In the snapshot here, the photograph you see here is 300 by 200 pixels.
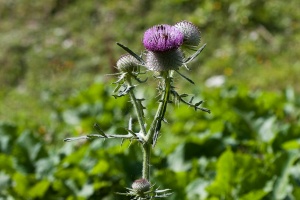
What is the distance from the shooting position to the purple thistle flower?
5.71ft

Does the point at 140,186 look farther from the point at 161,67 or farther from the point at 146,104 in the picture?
the point at 146,104

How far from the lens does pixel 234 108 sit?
4.99 metres

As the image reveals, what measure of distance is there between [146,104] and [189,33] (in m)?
3.87

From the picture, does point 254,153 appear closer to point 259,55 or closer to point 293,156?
point 293,156

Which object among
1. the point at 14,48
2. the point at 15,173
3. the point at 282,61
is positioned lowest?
the point at 15,173

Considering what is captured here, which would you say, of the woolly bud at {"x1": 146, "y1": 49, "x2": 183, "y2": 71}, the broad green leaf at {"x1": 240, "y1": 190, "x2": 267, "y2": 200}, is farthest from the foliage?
the woolly bud at {"x1": 146, "y1": 49, "x2": 183, "y2": 71}

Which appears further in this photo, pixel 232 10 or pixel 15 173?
pixel 232 10

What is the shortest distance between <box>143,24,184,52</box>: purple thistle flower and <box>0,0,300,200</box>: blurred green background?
0.22 m

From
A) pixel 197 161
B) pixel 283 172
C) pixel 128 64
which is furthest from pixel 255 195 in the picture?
pixel 128 64

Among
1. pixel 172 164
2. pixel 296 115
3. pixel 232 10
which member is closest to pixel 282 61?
pixel 232 10

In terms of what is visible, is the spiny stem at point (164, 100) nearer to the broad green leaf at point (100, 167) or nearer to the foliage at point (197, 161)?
the foliage at point (197, 161)

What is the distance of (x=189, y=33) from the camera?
1.92 metres

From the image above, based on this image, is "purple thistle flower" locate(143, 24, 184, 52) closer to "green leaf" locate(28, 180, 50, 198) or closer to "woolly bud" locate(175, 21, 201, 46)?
"woolly bud" locate(175, 21, 201, 46)

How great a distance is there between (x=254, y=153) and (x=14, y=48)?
638 centimetres
